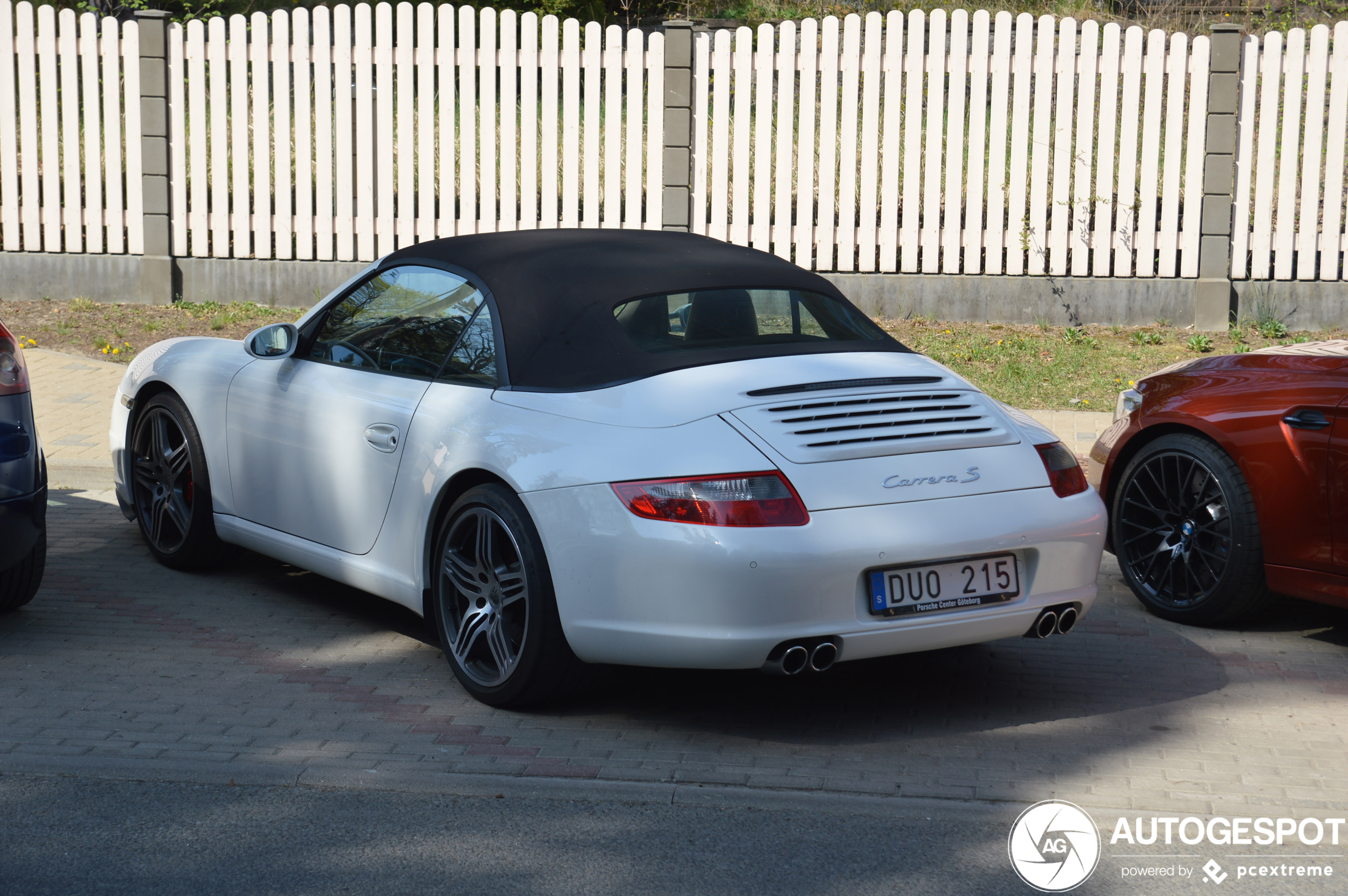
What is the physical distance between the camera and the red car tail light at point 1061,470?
170 inches

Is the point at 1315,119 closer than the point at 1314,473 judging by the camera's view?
No

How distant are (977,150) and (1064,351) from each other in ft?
6.45

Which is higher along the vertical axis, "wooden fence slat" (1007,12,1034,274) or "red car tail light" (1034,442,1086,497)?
"wooden fence slat" (1007,12,1034,274)

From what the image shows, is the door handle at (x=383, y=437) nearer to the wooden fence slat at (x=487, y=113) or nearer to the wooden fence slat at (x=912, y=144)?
the wooden fence slat at (x=487, y=113)

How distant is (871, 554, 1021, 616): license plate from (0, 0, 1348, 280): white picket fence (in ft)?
26.9

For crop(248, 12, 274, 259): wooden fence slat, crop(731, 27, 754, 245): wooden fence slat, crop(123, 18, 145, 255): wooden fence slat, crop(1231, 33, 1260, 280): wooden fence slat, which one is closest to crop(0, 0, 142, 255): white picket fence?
crop(123, 18, 145, 255): wooden fence slat

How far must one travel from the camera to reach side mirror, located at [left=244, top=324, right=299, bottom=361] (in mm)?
5395

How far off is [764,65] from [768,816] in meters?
9.10

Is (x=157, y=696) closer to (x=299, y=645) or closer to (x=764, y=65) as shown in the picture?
(x=299, y=645)

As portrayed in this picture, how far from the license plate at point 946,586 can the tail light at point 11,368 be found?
316cm

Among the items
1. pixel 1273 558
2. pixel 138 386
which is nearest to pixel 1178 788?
pixel 1273 558

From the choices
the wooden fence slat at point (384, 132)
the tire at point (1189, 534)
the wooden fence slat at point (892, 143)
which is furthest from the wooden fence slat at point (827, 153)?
the tire at point (1189, 534)

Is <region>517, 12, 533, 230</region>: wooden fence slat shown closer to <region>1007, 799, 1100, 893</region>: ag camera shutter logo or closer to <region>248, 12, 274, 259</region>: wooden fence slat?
<region>248, 12, 274, 259</region>: wooden fence slat

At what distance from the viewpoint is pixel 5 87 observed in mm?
12484
